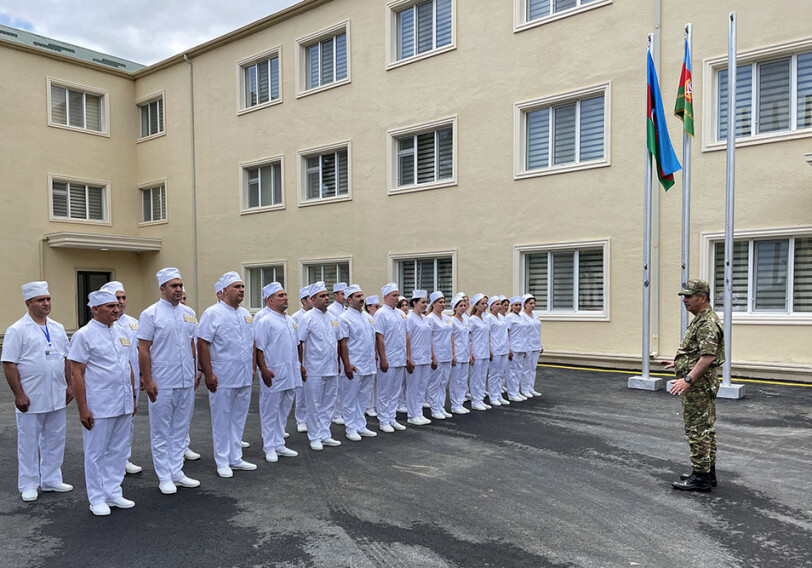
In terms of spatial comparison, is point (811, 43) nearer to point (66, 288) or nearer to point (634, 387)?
point (634, 387)

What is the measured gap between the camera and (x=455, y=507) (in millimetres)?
5160

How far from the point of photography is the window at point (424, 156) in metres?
15.9

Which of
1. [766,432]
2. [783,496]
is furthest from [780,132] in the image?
[783,496]

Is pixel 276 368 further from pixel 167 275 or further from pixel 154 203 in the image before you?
pixel 154 203

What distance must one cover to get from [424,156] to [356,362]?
968cm

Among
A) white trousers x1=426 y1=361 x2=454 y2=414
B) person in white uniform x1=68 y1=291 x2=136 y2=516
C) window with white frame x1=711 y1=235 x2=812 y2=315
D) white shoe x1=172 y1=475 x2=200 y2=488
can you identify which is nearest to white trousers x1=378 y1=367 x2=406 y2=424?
white trousers x1=426 y1=361 x2=454 y2=414

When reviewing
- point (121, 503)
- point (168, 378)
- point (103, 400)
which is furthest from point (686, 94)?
point (121, 503)

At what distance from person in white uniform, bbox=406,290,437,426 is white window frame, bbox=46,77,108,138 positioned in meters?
18.2

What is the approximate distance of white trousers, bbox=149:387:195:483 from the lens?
5.76m

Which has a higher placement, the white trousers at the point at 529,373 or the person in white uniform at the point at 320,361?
the person in white uniform at the point at 320,361

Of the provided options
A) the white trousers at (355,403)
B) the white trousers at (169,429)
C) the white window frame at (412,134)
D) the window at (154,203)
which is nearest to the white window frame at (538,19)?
the white window frame at (412,134)

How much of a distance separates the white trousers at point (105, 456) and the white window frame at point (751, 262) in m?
10.8

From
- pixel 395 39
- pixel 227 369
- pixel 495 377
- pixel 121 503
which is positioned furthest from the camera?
pixel 395 39

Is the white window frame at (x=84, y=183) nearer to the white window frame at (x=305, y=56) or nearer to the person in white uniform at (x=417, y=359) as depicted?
the white window frame at (x=305, y=56)
